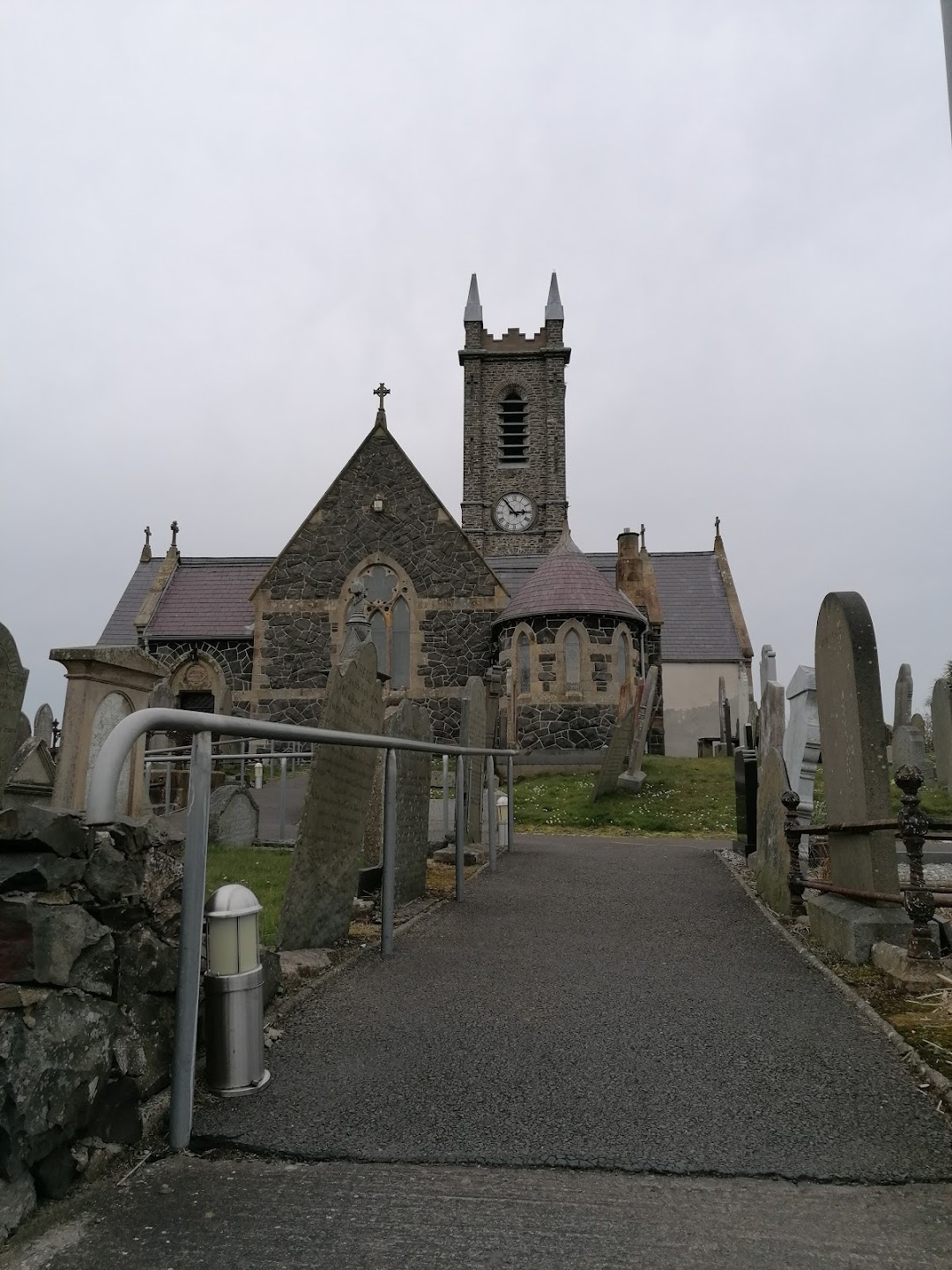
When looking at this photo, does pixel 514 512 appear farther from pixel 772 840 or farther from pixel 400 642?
pixel 772 840

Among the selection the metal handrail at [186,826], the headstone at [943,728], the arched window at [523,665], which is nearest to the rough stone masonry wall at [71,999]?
the metal handrail at [186,826]

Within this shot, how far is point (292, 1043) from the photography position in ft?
11.5

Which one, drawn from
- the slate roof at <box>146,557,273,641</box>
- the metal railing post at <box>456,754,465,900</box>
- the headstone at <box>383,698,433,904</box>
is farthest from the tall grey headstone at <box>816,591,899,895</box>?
the slate roof at <box>146,557,273,641</box>

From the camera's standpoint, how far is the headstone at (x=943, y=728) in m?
14.0

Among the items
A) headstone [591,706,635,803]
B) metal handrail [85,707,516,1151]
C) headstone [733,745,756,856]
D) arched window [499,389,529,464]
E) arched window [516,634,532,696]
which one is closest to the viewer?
metal handrail [85,707,516,1151]

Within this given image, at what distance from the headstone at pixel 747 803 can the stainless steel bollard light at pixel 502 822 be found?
2.79 m

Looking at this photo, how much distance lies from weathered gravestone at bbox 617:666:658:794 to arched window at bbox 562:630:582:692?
8.26ft

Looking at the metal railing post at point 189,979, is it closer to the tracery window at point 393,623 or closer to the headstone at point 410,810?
the headstone at point 410,810

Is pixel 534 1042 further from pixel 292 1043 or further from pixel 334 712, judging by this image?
pixel 334 712

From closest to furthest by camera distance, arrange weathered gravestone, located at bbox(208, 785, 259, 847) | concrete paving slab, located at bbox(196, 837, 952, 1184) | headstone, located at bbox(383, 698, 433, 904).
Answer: concrete paving slab, located at bbox(196, 837, 952, 1184)
headstone, located at bbox(383, 698, 433, 904)
weathered gravestone, located at bbox(208, 785, 259, 847)

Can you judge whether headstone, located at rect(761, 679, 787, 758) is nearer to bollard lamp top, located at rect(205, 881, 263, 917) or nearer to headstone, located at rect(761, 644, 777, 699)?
headstone, located at rect(761, 644, 777, 699)

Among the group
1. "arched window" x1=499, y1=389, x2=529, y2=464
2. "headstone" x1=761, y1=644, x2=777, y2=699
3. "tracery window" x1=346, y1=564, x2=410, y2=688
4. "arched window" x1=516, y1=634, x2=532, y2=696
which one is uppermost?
"arched window" x1=499, y1=389, x2=529, y2=464

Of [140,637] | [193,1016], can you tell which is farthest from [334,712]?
[140,637]

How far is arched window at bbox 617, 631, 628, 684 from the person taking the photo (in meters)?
22.5
